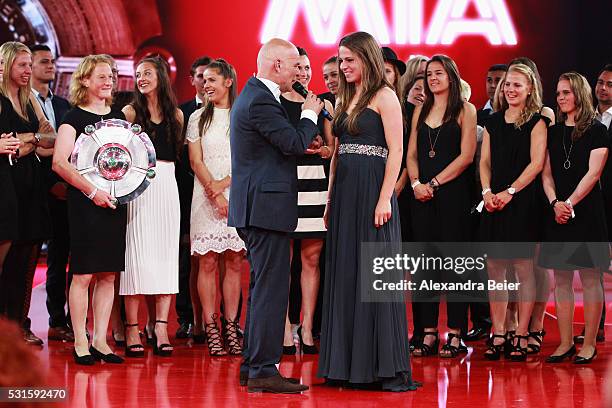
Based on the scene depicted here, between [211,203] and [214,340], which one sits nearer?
[214,340]

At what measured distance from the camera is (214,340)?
558 centimetres

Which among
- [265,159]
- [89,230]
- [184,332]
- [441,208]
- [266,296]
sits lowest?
[184,332]

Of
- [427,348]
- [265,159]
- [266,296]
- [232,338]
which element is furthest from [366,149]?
[232,338]

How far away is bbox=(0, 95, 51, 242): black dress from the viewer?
5.41m

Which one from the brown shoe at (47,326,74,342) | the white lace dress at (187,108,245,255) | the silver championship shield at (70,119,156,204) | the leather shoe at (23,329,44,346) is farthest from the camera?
the brown shoe at (47,326,74,342)

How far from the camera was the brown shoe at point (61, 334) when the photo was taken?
19.9ft

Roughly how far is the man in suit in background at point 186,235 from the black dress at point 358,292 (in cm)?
182

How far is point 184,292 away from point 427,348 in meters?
1.86

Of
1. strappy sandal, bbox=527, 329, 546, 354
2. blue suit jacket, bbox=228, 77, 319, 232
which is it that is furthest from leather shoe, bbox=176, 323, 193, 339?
strappy sandal, bbox=527, 329, 546, 354

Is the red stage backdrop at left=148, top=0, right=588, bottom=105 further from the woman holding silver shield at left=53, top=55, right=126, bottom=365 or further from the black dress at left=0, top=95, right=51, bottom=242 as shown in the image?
the woman holding silver shield at left=53, top=55, right=126, bottom=365

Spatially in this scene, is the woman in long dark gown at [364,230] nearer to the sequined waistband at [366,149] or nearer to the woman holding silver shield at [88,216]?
the sequined waistband at [366,149]

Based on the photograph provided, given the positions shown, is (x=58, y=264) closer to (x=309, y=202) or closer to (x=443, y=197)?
(x=309, y=202)

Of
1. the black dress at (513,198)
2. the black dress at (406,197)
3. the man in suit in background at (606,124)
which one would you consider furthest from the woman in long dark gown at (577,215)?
the black dress at (406,197)

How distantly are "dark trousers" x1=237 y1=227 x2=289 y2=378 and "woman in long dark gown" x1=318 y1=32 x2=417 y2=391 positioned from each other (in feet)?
0.88
